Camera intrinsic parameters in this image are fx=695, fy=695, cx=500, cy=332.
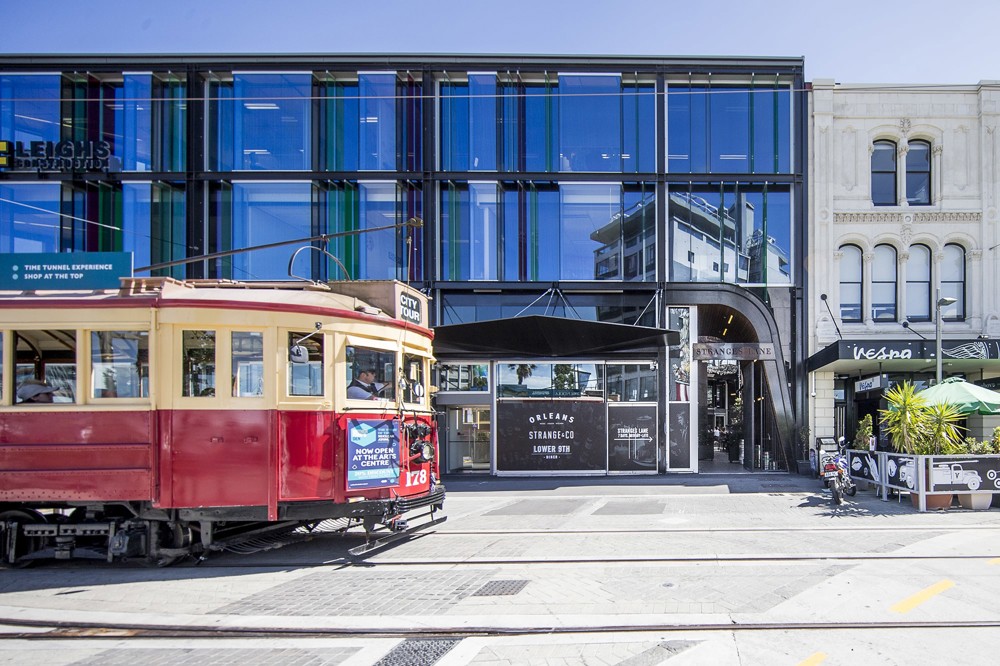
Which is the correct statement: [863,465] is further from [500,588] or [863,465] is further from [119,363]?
[119,363]

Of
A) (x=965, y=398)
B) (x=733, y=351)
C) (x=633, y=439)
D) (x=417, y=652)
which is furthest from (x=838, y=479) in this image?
(x=417, y=652)

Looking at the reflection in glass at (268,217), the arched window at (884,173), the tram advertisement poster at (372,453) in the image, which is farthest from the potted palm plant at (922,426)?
the reflection in glass at (268,217)

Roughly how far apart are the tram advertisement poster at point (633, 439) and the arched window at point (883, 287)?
315 inches

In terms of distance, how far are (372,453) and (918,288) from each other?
1982 cm

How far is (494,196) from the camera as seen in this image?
72.7ft

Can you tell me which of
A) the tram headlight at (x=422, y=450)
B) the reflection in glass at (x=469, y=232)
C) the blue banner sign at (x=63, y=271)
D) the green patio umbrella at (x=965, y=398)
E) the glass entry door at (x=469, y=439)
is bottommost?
the glass entry door at (x=469, y=439)

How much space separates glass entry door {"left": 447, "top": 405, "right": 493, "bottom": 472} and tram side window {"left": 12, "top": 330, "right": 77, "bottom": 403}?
46.3 ft

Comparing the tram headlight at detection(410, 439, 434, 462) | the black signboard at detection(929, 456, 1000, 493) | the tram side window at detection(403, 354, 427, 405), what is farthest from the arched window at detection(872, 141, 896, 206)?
the tram headlight at detection(410, 439, 434, 462)

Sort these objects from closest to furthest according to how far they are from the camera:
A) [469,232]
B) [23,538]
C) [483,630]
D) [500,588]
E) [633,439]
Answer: [483,630], [500,588], [23,538], [633,439], [469,232]

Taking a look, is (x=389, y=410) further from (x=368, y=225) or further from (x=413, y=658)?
(x=368, y=225)

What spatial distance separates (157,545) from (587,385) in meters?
14.5

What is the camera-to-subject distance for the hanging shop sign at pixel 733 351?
21.6m

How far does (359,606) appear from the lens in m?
7.32

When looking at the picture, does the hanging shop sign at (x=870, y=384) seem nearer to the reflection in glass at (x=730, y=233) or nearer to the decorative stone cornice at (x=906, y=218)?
the reflection in glass at (x=730, y=233)
